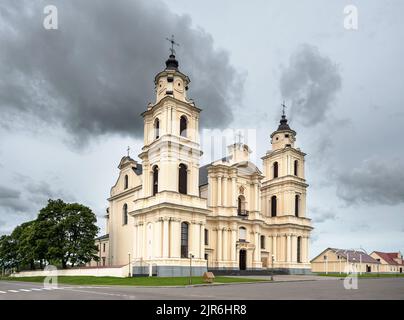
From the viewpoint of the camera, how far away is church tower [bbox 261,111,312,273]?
64375 millimetres

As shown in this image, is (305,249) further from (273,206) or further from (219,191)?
(219,191)

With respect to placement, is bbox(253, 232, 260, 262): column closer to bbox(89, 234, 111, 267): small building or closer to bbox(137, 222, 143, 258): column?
bbox(137, 222, 143, 258): column

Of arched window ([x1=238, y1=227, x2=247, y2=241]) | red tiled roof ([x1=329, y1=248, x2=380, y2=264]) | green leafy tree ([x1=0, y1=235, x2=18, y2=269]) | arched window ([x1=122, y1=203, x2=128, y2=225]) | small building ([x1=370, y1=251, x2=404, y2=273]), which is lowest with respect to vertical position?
small building ([x1=370, y1=251, x2=404, y2=273])

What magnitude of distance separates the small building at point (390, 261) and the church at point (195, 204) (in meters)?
56.7

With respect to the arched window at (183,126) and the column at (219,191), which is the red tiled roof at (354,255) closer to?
the column at (219,191)

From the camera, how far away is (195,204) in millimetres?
50656

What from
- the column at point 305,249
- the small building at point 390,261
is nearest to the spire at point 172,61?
the column at point 305,249

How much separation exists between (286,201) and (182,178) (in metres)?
20.4

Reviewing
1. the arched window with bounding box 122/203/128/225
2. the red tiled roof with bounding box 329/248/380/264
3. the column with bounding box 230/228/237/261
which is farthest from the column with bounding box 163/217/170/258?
the red tiled roof with bounding box 329/248/380/264

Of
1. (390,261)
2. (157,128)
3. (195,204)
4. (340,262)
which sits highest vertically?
(157,128)

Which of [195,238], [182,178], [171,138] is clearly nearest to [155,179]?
[182,178]

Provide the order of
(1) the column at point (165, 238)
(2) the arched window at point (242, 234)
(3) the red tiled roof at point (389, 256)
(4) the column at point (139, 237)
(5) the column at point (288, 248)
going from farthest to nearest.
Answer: (3) the red tiled roof at point (389, 256)
(5) the column at point (288, 248)
(2) the arched window at point (242, 234)
(4) the column at point (139, 237)
(1) the column at point (165, 238)

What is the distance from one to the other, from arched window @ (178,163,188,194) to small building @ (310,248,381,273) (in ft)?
169

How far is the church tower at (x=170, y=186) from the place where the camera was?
48.1 meters
